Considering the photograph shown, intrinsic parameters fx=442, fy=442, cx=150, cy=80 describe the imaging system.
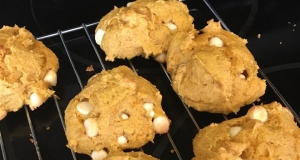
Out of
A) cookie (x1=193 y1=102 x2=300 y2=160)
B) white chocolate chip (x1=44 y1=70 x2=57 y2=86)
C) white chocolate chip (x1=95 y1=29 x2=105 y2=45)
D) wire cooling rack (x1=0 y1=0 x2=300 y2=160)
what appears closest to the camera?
cookie (x1=193 y1=102 x2=300 y2=160)

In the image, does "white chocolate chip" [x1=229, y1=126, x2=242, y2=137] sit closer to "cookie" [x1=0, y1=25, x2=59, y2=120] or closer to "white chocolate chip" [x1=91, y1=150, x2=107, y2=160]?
"white chocolate chip" [x1=91, y1=150, x2=107, y2=160]

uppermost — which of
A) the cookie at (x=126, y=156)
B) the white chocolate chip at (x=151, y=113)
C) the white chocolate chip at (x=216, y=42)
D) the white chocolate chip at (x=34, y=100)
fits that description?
the white chocolate chip at (x=34, y=100)

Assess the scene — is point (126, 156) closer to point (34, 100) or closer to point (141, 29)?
point (34, 100)

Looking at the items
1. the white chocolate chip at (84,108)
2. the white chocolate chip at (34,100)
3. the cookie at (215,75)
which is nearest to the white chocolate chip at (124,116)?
the white chocolate chip at (84,108)

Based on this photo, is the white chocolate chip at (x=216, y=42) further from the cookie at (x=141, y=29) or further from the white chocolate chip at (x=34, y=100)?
the white chocolate chip at (x=34, y=100)

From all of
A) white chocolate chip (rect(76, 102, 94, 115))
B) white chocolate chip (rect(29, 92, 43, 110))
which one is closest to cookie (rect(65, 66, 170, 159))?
white chocolate chip (rect(76, 102, 94, 115))
